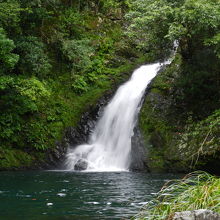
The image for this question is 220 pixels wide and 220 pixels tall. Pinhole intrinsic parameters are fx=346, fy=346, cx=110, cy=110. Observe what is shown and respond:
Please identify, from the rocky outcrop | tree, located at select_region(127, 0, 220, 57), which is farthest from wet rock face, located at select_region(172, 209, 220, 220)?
tree, located at select_region(127, 0, 220, 57)

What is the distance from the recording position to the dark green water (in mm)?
6484

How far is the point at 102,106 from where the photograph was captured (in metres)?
19.0

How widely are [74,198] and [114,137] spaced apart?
9.25 m

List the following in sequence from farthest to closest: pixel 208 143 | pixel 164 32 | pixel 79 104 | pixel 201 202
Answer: pixel 79 104
pixel 164 32
pixel 208 143
pixel 201 202

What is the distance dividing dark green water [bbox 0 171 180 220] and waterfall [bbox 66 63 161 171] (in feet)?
13.9

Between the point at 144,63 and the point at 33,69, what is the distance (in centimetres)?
846

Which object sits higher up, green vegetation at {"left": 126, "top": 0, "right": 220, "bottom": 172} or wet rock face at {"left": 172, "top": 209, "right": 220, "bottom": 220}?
green vegetation at {"left": 126, "top": 0, "right": 220, "bottom": 172}

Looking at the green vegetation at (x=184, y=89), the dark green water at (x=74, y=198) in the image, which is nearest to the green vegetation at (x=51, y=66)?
the green vegetation at (x=184, y=89)

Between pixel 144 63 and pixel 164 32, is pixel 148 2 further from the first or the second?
pixel 144 63

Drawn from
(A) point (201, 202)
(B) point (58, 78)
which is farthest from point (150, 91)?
(A) point (201, 202)

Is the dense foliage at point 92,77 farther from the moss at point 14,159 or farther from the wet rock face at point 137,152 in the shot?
the wet rock face at point 137,152

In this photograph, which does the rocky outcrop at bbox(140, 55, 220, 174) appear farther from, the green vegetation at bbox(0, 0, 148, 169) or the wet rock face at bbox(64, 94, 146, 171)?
the green vegetation at bbox(0, 0, 148, 169)

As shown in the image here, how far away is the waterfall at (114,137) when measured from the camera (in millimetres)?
15969

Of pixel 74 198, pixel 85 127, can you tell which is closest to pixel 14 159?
pixel 85 127
